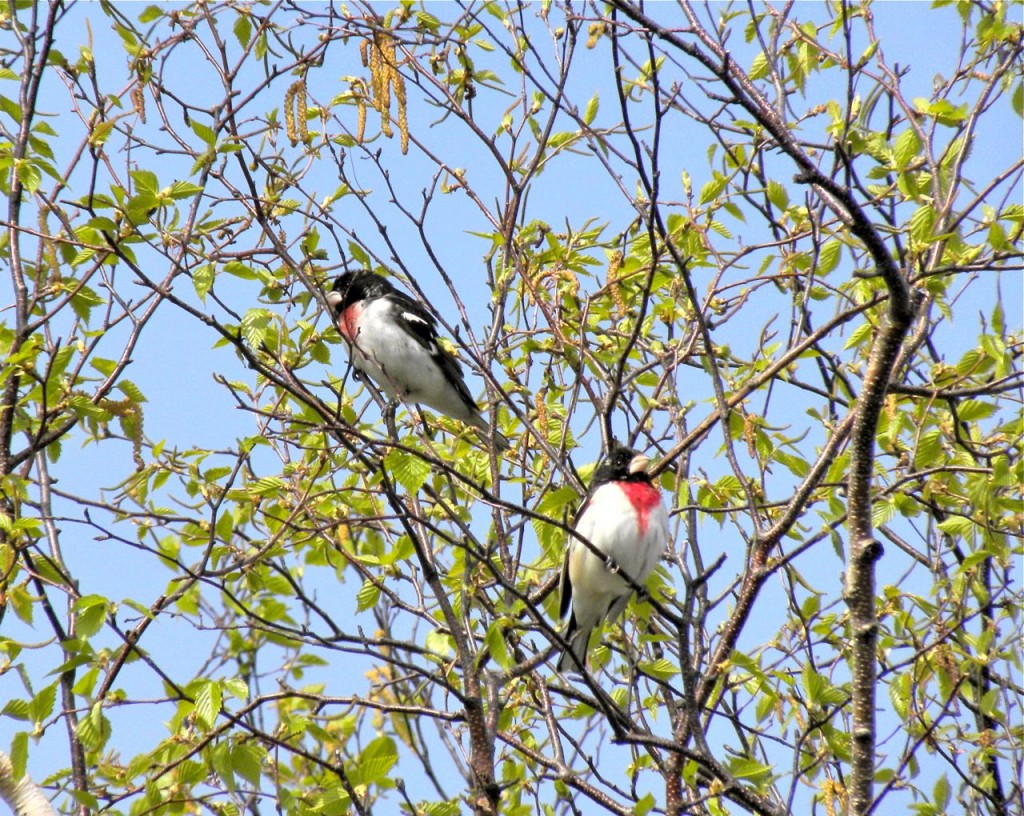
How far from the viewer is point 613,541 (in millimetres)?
5848

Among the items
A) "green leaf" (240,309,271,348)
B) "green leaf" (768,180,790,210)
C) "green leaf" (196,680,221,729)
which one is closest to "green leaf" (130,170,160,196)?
"green leaf" (240,309,271,348)

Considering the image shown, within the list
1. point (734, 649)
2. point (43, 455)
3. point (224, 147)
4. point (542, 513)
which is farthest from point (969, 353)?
point (43, 455)

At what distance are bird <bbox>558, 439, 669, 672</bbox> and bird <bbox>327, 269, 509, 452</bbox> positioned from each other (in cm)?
181

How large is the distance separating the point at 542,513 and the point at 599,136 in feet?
5.52

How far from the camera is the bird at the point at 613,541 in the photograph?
19.2 feet

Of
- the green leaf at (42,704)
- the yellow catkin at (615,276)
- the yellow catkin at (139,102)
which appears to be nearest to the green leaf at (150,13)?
the yellow catkin at (139,102)

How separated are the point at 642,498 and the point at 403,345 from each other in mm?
2540

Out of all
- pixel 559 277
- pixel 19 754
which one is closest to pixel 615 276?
pixel 559 277

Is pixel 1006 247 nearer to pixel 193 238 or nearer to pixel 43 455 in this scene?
pixel 193 238

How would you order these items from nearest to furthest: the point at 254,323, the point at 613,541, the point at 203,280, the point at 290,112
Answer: the point at 203,280
the point at 254,323
the point at 290,112
the point at 613,541

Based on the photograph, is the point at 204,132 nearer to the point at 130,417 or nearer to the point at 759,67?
the point at 130,417

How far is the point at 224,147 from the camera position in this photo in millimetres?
4070

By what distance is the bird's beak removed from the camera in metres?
5.83

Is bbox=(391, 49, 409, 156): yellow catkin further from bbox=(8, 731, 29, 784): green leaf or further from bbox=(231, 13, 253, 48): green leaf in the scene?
bbox=(8, 731, 29, 784): green leaf
